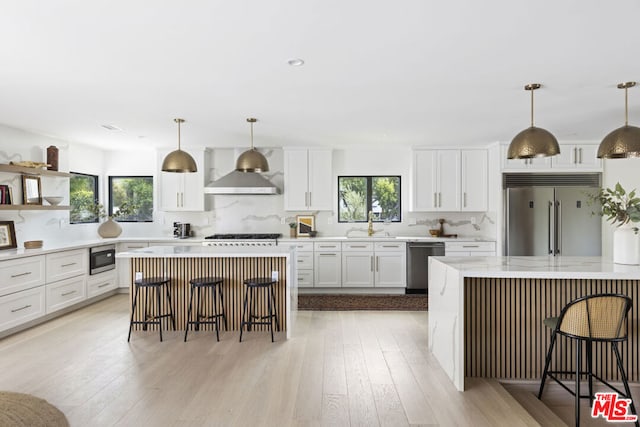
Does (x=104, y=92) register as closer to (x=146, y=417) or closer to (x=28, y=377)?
(x=28, y=377)

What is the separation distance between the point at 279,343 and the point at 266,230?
3003mm

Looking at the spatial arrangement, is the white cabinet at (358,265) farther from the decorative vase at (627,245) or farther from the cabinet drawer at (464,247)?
the decorative vase at (627,245)

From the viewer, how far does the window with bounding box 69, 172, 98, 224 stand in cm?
608

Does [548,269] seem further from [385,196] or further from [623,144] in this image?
[385,196]

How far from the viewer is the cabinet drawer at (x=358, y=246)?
6.11m

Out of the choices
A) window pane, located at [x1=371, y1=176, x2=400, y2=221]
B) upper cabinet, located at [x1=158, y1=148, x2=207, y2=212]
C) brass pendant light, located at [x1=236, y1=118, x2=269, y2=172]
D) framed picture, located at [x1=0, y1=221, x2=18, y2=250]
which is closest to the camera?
brass pendant light, located at [x1=236, y1=118, x2=269, y2=172]

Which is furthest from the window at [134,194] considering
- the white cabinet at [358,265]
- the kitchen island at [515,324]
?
the kitchen island at [515,324]

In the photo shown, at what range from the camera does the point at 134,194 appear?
6.75m

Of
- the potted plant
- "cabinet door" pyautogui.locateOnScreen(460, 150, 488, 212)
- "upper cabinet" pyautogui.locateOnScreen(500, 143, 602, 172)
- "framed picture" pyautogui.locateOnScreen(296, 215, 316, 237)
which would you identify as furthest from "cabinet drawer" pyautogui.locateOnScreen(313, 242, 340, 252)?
the potted plant

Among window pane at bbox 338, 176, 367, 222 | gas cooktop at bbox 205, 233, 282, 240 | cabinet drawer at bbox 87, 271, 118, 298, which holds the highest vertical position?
window pane at bbox 338, 176, 367, 222

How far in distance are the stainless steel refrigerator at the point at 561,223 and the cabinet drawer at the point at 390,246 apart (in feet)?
5.64

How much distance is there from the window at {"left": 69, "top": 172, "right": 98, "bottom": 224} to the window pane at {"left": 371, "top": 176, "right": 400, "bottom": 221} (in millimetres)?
4528

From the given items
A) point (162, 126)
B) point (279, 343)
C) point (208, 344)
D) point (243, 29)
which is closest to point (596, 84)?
point (243, 29)

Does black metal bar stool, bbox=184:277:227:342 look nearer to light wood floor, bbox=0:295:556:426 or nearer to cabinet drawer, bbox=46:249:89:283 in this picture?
light wood floor, bbox=0:295:556:426
